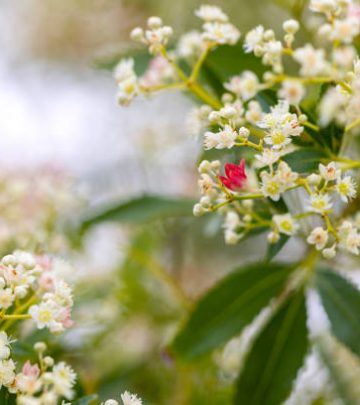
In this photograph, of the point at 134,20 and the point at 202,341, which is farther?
the point at 134,20

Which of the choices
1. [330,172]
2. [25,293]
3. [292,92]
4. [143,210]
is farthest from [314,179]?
[143,210]

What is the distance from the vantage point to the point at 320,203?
541mm

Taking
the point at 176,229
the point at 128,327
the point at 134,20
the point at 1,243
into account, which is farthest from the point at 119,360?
the point at 134,20

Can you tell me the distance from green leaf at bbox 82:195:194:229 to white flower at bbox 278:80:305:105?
0.25 metres

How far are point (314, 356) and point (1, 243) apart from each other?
0.44 meters

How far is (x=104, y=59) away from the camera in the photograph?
854mm

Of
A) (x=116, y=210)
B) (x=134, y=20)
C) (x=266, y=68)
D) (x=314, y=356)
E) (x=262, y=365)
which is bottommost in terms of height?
(x=314, y=356)

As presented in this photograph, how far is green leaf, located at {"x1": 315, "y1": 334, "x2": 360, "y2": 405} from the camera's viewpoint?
88 centimetres

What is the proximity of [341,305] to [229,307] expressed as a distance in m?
0.12

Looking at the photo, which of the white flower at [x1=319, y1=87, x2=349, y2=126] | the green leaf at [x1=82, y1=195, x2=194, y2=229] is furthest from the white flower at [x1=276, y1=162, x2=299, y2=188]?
the green leaf at [x1=82, y1=195, x2=194, y2=229]

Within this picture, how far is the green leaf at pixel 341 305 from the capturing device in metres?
0.69

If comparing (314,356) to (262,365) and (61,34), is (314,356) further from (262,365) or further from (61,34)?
(61,34)

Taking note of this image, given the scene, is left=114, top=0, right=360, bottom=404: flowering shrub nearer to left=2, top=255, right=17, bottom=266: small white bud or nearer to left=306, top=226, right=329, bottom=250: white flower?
left=306, top=226, right=329, bottom=250: white flower

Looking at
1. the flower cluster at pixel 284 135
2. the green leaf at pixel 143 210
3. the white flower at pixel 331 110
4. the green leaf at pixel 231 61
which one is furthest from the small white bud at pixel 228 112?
the green leaf at pixel 143 210
